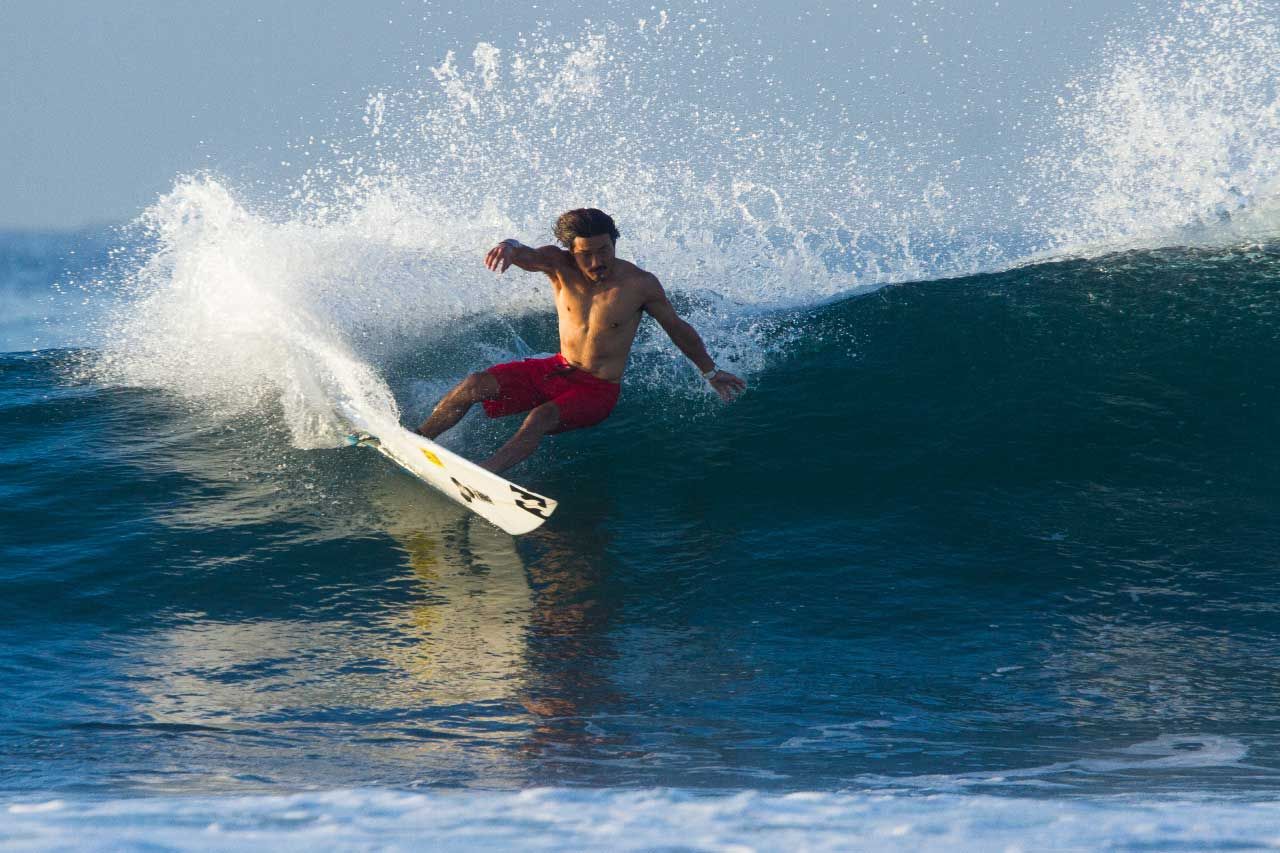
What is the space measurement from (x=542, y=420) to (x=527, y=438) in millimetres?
138

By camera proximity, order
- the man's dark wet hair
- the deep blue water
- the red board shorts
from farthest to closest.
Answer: the red board shorts
the man's dark wet hair
the deep blue water

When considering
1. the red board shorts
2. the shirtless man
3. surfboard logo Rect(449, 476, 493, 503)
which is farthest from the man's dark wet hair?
surfboard logo Rect(449, 476, 493, 503)

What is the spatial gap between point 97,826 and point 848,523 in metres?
4.12

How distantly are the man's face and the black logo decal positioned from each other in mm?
1357

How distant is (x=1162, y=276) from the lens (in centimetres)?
866

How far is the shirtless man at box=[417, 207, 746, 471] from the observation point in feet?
20.4

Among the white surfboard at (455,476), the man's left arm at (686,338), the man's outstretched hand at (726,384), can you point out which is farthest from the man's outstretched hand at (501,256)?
the man's outstretched hand at (726,384)

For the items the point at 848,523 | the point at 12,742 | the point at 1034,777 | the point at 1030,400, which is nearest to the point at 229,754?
the point at 12,742

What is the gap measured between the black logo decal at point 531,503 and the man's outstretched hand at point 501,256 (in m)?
1.20

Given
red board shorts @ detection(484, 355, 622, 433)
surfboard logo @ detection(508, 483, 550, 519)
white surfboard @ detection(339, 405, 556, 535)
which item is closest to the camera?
surfboard logo @ detection(508, 483, 550, 519)

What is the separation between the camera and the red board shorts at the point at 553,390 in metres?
6.53

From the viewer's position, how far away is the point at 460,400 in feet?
21.4

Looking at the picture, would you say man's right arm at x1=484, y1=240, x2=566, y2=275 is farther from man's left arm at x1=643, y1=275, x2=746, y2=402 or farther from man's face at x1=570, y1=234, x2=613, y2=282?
man's left arm at x1=643, y1=275, x2=746, y2=402

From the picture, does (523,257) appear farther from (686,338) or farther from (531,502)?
(531,502)
